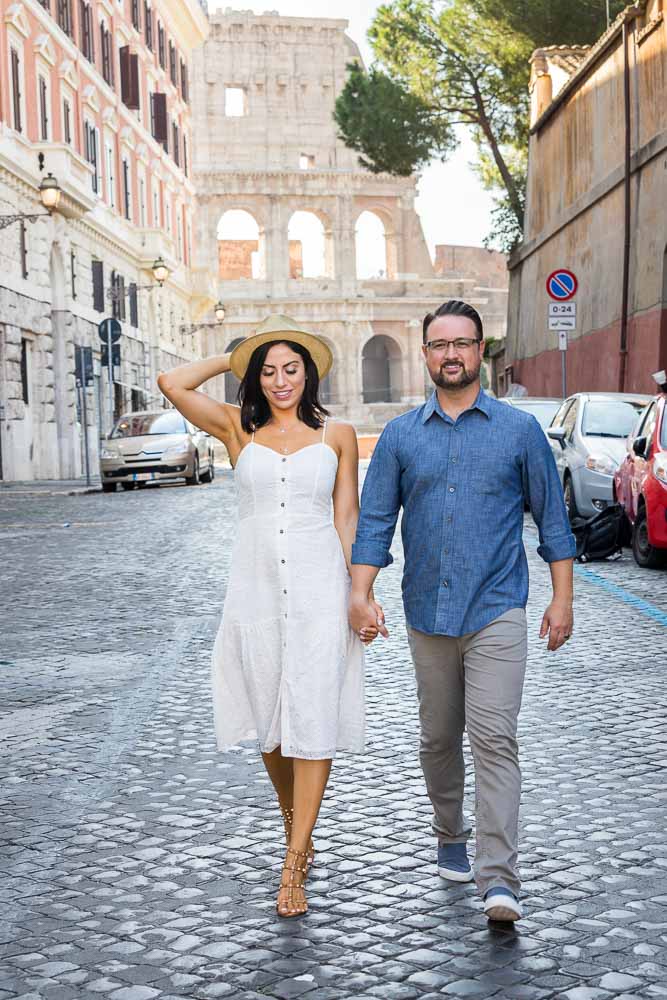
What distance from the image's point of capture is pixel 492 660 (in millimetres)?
3973

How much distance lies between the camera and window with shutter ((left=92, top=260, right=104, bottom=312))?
37.1 metres

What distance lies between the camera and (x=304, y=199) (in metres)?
68.9

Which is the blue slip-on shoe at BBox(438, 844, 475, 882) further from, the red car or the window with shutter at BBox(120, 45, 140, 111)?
the window with shutter at BBox(120, 45, 140, 111)

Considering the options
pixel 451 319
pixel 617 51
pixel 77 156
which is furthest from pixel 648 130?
pixel 451 319

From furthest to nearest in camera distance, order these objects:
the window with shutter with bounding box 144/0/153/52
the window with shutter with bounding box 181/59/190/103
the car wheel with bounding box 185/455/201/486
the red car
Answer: the window with shutter with bounding box 181/59/190/103
the window with shutter with bounding box 144/0/153/52
the car wheel with bounding box 185/455/201/486
the red car

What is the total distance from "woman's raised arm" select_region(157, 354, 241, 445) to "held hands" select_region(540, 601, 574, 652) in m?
1.03

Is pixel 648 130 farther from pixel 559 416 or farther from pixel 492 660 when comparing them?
pixel 492 660

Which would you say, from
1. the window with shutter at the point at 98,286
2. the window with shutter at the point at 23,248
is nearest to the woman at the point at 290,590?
the window with shutter at the point at 23,248

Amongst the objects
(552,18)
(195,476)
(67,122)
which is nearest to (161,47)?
(67,122)

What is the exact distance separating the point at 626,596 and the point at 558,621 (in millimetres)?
6822

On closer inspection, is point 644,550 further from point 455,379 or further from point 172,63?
point 172,63

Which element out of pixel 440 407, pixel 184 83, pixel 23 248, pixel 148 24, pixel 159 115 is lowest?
pixel 440 407

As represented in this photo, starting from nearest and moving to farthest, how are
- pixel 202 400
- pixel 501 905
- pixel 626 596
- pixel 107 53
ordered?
pixel 501 905
pixel 202 400
pixel 626 596
pixel 107 53

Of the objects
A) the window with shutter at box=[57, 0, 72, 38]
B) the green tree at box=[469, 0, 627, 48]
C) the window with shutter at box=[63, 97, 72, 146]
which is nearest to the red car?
the green tree at box=[469, 0, 627, 48]
